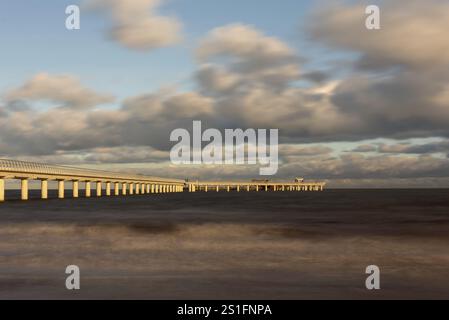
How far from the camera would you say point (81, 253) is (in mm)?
24188

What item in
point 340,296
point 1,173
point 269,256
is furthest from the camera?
point 1,173

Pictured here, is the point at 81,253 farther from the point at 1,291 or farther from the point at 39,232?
the point at 39,232

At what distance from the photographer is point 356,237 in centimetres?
3319

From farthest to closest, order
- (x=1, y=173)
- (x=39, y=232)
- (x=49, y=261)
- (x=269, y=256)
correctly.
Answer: (x=1, y=173)
(x=39, y=232)
(x=269, y=256)
(x=49, y=261)

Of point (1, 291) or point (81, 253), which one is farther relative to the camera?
point (81, 253)

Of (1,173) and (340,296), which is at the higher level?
(1,173)

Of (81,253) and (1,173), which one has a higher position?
(1,173)
